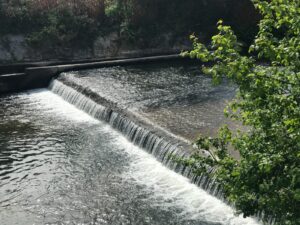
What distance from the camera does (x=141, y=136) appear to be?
18.3 m

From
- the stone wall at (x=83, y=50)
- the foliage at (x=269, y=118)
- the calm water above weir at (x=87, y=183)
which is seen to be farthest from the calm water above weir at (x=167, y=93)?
the foliage at (x=269, y=118)

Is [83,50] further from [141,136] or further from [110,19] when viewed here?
[141,136]

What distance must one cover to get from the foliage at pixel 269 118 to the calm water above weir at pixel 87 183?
582 cm

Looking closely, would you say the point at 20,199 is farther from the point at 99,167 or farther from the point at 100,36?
the point at 100,36

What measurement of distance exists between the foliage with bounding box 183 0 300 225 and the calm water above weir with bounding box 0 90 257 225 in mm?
5819

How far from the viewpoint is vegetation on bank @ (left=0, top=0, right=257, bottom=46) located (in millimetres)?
33375

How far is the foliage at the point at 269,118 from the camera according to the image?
269 inches

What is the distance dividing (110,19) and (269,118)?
100ft

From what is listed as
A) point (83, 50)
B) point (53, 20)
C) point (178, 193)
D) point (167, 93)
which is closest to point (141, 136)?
point (178, 193)

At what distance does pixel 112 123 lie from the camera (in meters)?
20.9

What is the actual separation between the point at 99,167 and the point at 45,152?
298 cm

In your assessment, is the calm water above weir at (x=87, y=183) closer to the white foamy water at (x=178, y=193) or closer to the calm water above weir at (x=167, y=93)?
the white foamy water at (x=178, y=193)

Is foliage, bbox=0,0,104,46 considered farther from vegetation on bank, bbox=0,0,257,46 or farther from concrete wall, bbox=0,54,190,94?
concrete wall, bbox=0,54,190,94

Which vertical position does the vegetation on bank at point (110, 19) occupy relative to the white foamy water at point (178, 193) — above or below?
above
